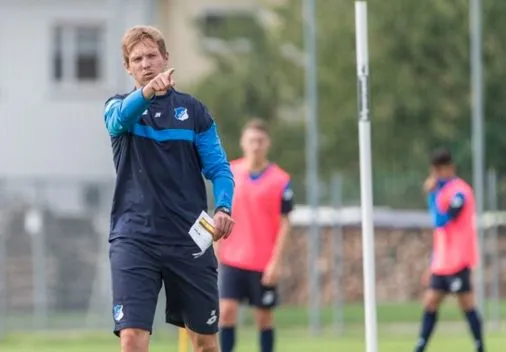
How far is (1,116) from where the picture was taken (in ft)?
127

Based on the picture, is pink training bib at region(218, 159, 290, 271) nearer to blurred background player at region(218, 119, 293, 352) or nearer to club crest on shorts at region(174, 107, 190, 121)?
blurred background player at region(218, 119, 293, 352)

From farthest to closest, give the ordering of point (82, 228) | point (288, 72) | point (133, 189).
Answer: point (288, 72) → point (82, 228) → point (133, 189)

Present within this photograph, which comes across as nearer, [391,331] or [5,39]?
[391,331]

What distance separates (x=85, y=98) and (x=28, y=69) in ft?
5.17

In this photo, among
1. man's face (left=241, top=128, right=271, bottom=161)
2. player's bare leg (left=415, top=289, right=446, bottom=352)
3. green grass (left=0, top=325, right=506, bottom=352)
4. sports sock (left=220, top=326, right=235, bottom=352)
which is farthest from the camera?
green grass (left=0, top=325, right=506, bottom=352)

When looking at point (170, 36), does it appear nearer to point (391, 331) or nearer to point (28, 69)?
point (28, 69)

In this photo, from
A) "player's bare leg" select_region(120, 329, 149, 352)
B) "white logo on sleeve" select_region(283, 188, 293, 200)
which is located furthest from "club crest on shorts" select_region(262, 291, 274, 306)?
"player's bare leg" select_region(120, 329, 149, 352)

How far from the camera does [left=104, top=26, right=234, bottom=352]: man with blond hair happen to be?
29.3 feet

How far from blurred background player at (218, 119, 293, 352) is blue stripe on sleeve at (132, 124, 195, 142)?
5459 millimetres

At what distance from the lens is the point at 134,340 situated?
8844 mm

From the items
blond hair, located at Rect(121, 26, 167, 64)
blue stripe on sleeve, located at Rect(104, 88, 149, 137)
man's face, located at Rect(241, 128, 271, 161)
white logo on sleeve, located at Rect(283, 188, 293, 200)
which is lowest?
white logo on sleeve, located at Rect(283, 188, 293, 200)

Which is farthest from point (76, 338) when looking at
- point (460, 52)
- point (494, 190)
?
point (460, 52)

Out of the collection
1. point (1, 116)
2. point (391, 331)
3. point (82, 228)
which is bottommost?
point (391, 331)

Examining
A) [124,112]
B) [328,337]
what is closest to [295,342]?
[328,337]
